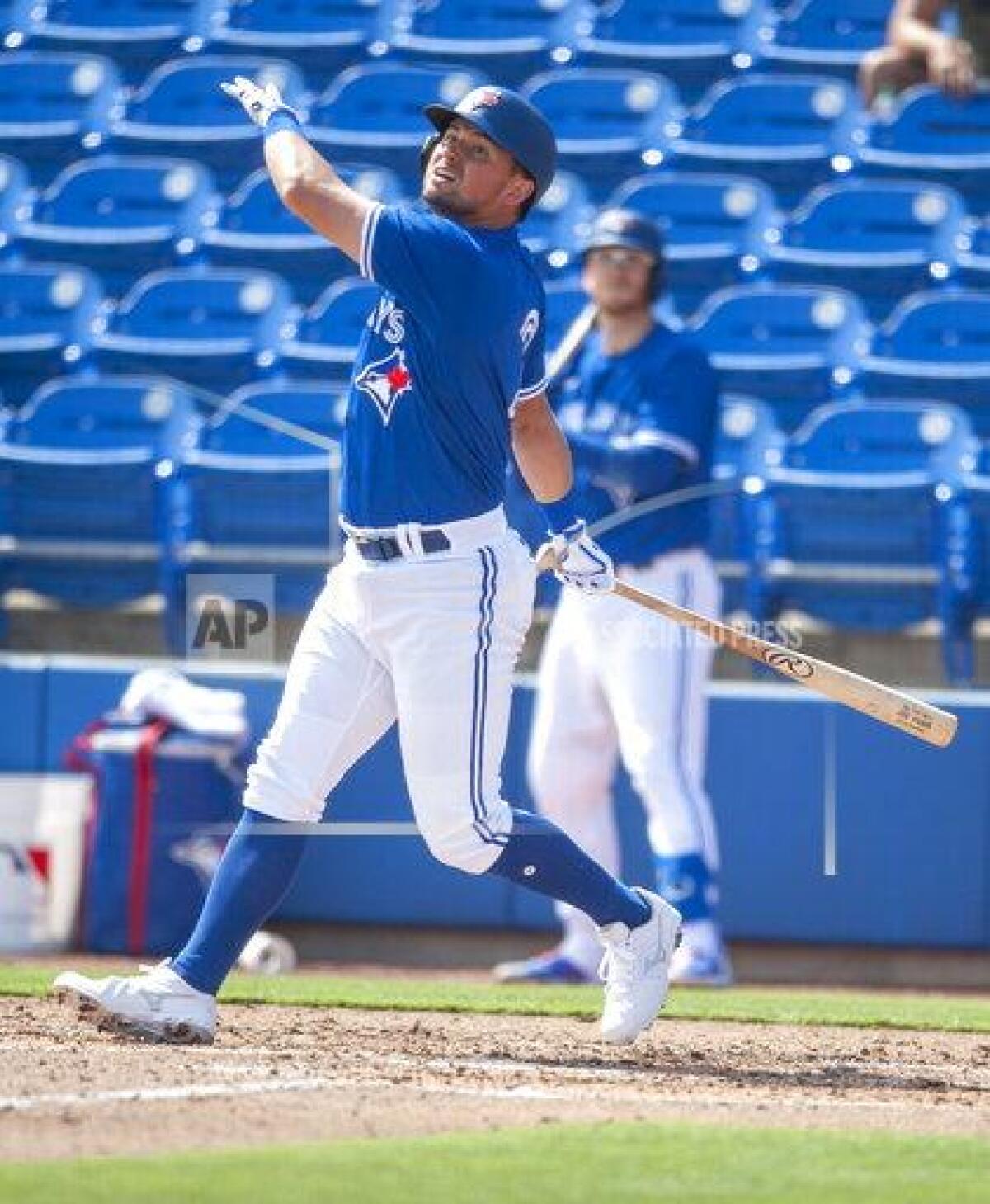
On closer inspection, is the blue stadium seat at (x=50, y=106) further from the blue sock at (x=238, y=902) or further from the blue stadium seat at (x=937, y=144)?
the blue sock at (x=238, y=902)

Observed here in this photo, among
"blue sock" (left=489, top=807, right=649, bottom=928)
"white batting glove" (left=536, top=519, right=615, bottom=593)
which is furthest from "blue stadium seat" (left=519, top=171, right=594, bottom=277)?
"blue sock" (left=489, top=807, right=649, bottom=928)

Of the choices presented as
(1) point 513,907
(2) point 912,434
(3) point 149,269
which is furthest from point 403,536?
(3) point 149,269

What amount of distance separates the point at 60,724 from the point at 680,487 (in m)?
2.25

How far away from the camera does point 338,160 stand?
424 inches

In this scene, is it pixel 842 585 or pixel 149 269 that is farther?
pixel 149 269

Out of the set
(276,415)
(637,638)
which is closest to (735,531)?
(637,638)

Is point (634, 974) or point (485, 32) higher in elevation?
point (485, 32)

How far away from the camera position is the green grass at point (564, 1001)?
630cm

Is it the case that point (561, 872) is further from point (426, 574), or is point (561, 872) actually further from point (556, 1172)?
point (556, 1172)

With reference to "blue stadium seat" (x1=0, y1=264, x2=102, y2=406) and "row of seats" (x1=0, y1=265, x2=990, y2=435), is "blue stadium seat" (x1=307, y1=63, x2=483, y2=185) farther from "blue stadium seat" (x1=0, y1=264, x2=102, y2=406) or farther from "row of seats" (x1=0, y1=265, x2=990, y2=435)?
"blue stadium seat" (x1=0, y1=264, x2=102, y2=406)

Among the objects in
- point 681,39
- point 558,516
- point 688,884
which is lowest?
point 688,884

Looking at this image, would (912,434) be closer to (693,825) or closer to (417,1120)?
(693,825)

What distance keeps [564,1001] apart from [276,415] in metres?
2.96

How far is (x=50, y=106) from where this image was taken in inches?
450
